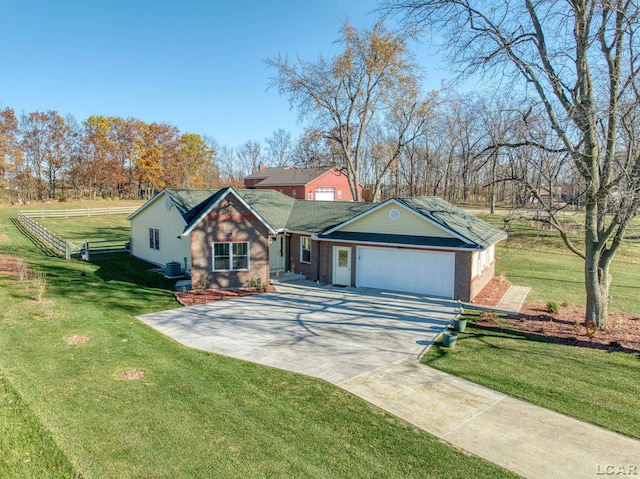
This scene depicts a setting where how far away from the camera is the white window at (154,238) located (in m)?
23.9

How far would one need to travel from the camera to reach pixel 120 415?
7.44m

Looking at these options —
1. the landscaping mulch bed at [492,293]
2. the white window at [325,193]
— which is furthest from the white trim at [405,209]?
the white window at [325,193]

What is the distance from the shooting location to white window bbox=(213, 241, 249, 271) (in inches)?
754

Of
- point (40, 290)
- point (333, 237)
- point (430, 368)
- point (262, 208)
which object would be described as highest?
point (262, 208)

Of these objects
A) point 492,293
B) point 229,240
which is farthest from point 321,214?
point 492,293

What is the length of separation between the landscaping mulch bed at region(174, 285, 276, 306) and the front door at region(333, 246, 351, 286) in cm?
336

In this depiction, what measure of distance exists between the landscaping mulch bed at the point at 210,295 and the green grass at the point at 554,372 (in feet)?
30.9

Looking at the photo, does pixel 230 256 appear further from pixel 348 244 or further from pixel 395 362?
pixel 395 362

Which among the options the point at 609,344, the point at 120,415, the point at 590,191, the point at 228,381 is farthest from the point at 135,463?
the point at 590,191

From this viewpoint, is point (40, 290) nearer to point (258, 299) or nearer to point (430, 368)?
point (258, 299)

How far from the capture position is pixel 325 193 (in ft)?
202

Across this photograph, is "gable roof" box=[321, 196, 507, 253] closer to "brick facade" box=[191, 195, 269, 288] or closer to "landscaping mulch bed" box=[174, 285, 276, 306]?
"brick facade" box=[191, 195, 269, 288]

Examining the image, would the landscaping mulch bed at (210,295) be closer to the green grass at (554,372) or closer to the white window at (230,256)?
the white window at (230,256)

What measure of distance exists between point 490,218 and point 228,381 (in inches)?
1684
